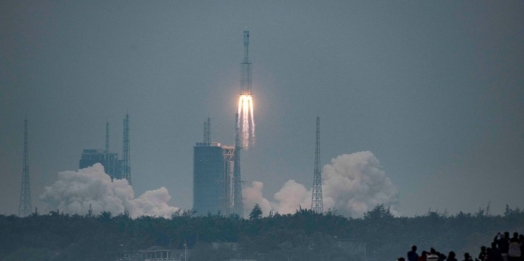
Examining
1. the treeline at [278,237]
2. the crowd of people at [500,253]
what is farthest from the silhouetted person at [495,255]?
the treeline at [278,237]

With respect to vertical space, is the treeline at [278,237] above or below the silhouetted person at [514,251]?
above

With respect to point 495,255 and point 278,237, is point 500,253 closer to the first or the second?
point 495,255

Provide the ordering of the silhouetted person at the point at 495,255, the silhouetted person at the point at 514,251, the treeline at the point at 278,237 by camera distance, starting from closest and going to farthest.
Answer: the silhouetted person at the point at 514,251, the silhouetted person at the point at 495,255, the treeline at the point at 278,237

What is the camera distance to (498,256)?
59031mm

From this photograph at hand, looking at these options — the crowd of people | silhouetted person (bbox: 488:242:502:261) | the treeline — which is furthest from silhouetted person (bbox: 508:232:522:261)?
the treeline

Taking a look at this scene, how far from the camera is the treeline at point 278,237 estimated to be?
184375 mm

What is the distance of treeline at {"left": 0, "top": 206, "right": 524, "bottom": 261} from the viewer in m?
184

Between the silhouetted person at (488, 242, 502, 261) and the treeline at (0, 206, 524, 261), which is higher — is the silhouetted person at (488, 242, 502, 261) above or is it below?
below

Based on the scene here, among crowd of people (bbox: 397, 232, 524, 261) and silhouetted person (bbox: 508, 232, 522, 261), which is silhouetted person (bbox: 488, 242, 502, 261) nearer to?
crowd of people (bbox: 397, 232, 524, 261)

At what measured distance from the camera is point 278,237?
187 m

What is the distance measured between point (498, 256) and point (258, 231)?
137 meters

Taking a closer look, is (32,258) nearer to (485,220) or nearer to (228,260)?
(228,260)

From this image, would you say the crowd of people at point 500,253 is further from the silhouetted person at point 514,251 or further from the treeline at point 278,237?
the treeline at point 278,237

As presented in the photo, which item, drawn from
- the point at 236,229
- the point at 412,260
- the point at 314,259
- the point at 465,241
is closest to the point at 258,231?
the point at 236,229
